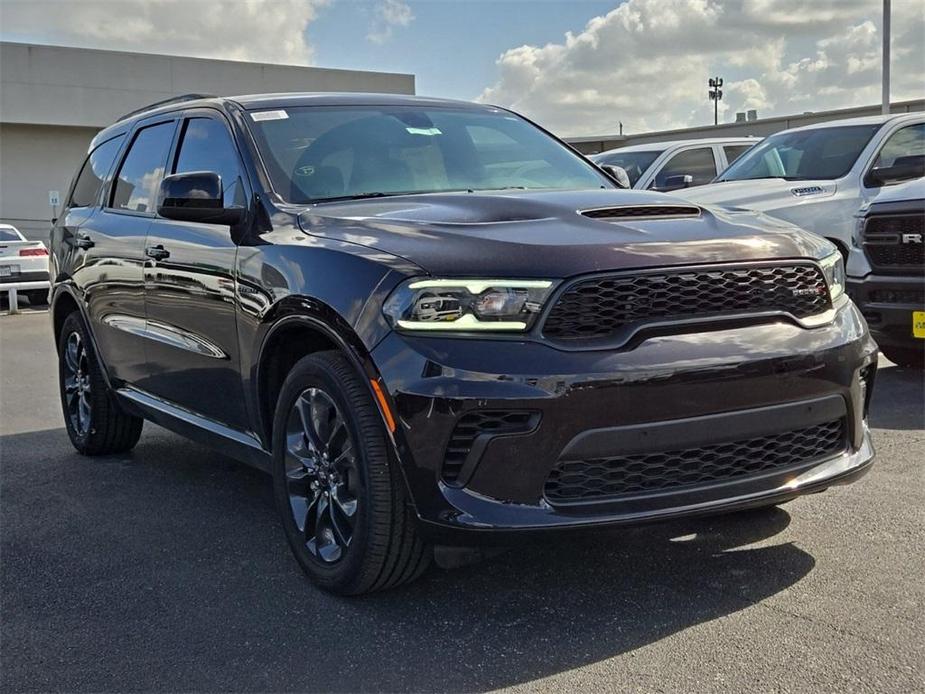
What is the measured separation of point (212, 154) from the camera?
4.59 m

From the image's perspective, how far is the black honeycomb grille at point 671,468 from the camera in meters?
3.06

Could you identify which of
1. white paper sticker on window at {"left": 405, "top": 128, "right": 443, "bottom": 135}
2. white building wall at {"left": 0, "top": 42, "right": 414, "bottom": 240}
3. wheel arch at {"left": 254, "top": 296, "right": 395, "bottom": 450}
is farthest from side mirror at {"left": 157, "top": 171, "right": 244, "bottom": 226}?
white building wall at {"left": 0, "top": 42, "right": 414, "bottom": 240}

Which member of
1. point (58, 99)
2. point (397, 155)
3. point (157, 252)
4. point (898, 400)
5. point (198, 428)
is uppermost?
point (58, 99)

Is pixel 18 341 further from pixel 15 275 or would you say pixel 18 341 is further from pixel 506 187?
pixel 506 187

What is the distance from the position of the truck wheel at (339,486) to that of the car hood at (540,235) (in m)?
0.47

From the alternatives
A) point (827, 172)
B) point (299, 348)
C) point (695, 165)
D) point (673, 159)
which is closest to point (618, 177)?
point (299, 348)

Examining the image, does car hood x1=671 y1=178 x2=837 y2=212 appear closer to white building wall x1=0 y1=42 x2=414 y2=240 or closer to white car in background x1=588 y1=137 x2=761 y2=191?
white car in background x1=588 y1=137 x2=761 y2=191

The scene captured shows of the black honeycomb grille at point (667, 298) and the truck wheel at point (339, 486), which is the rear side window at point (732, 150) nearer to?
the black honeycomb grille at point (667, 298)

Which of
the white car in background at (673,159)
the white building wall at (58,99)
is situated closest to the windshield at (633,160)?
the white car in background at (673,159)

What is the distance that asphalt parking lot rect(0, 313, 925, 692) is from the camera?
2941 mm

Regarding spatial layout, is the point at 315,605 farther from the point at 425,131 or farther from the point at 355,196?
the point at 425,131

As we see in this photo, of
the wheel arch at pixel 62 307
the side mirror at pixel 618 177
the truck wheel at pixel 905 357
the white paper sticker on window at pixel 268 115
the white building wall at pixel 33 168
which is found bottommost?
the truck wheel at pixel 905 357

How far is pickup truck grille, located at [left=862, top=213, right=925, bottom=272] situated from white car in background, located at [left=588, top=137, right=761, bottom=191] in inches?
158

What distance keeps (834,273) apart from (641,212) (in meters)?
0.73
